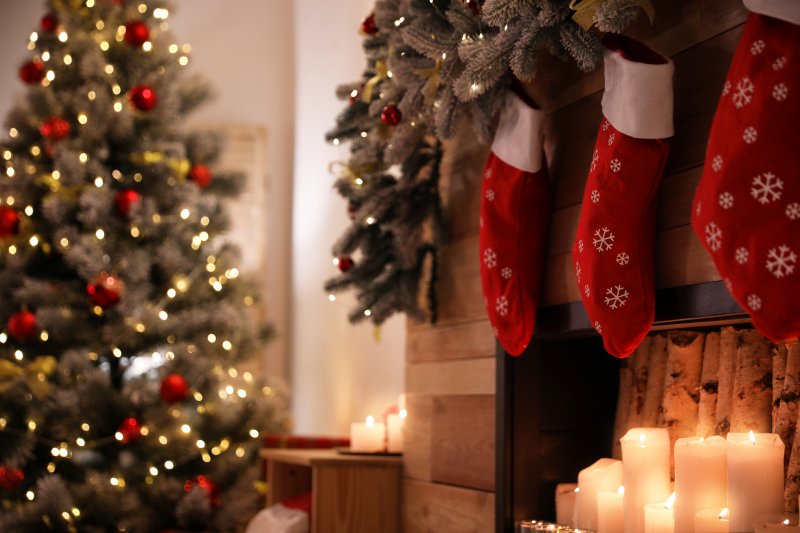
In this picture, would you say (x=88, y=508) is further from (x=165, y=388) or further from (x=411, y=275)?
(x=411, y=275)

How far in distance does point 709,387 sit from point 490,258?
458 millimetres

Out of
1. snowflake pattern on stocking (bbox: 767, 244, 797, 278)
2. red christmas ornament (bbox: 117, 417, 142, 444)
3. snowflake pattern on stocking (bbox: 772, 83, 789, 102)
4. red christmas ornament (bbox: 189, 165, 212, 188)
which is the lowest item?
red christmas ornament (bbox: 117, 417, 142, 444)

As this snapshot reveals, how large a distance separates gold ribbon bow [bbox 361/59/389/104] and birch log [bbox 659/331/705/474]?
882 mm

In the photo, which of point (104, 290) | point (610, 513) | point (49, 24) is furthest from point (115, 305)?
point (610, 513)

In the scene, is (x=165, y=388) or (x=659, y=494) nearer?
(x=659, y=494)

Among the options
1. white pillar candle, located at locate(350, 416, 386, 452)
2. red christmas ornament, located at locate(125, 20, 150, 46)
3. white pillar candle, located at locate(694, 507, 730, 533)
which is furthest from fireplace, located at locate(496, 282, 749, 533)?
red christmas ornament, located at locate(125, 20, 150, 46)

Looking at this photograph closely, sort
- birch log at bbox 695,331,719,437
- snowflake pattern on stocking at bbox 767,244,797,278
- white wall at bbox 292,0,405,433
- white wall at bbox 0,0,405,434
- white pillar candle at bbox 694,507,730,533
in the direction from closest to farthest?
snowflake pattern on stocking at bbox 767,244,797,278
white pillar candle at bbox 694,507,730,533
birch log at bbox 695,331,719,437
white wall at bbox 292,0,405,433
white wall at bbox 0,0,405,434

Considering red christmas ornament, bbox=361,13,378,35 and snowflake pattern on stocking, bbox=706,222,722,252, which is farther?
red christmas ornament, bbox=361,13,378,35

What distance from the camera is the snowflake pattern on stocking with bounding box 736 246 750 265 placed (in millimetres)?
1135

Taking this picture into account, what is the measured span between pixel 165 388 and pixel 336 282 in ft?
3.40

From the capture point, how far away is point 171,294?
319 centimetres

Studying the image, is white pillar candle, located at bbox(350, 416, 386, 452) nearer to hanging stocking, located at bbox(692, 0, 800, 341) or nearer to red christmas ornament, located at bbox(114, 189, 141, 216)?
red christmas ornament, located at bbox(114, 189, 141, 216)

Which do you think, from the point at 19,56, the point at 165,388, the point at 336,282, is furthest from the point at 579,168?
the point at 19,56

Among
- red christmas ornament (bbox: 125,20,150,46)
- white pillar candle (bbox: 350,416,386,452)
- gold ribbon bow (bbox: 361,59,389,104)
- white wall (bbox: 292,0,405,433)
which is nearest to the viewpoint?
gold ribbon bow (bbox: 361,59,389,104)
